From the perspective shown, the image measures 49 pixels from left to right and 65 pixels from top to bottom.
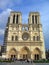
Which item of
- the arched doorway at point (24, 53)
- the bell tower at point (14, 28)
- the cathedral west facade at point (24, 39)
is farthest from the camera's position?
the bell tower at point (14, 28)

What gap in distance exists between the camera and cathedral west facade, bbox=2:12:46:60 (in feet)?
189

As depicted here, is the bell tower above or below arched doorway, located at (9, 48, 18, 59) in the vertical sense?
above

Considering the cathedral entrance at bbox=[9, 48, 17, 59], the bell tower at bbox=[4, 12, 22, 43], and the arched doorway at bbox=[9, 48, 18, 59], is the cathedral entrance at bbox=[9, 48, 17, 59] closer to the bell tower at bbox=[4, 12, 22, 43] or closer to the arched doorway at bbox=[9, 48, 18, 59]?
the arched doorway at bbox=[9, 48, 18, 59]

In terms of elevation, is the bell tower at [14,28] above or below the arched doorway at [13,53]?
above

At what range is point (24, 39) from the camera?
59844mm

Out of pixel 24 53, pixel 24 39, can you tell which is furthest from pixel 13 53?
pixel 24 39

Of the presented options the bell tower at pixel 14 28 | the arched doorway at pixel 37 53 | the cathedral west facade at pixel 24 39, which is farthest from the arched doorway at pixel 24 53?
the bell tower at pixel 14 28

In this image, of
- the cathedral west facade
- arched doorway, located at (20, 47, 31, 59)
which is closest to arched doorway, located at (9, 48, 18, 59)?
the cathedral west facade

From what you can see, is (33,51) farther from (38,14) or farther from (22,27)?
(38,14)

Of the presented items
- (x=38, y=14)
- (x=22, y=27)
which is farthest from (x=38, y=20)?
(x=22, y=27)

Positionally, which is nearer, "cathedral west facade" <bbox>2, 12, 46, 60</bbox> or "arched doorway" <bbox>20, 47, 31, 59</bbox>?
"cathedral west facade" <bbox>2, 12, 46, 60</bbox>

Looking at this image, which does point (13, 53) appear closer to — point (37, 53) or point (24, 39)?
point (24, 39)

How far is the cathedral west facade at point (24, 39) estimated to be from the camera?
5762cm

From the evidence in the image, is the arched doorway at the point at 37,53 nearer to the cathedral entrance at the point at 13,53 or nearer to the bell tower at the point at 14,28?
the cathedral entrance at the point at 13,53
